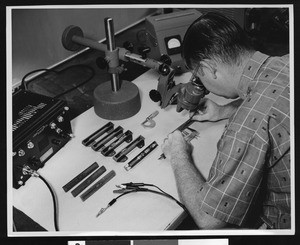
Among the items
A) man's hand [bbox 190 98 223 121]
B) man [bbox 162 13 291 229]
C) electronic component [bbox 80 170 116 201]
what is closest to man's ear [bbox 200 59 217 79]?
man [bbox 162 13 291 229]

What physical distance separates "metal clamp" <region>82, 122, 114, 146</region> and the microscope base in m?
0.05

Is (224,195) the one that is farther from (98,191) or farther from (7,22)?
(7,22)

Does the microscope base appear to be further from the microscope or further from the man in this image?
the man

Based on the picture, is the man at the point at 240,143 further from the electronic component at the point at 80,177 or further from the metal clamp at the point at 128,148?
the electronic component at the point at 80,177

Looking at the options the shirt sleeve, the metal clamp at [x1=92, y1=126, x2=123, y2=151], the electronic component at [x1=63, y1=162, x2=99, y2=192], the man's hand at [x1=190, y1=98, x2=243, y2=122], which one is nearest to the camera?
the shirt sleeve

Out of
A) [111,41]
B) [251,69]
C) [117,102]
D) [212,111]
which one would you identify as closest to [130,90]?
[117,102]

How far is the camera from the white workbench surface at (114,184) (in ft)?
3.07

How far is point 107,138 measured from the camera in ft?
3.76

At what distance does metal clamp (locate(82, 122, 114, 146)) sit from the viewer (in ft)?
3.72

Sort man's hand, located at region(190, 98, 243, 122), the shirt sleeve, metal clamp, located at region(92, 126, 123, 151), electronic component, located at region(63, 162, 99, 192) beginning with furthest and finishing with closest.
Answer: man's hand, located at region(190, 98, 243, 122), metal clamp, located at region(92, 126, 123, 151), electronic component, located at region(63, 162, 99, 192), the shirt sleeve

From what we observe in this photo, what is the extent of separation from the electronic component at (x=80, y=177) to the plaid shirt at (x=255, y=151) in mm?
321

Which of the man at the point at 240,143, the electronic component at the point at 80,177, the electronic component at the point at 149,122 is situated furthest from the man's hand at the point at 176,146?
the electronic component at the point at 80,177

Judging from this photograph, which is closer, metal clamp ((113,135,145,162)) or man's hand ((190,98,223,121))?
metal clamp ((113,135,145,162))

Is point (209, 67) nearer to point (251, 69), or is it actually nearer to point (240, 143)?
point (251, 69)
